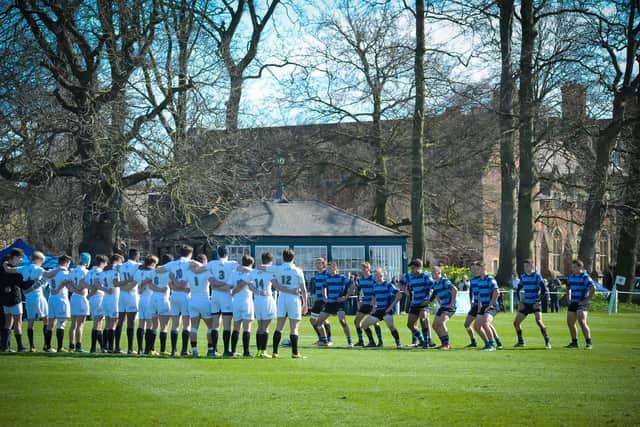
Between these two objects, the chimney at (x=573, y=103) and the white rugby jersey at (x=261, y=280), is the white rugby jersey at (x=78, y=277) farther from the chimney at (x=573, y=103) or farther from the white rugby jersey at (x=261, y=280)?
the chimney at (x=573, y=103)

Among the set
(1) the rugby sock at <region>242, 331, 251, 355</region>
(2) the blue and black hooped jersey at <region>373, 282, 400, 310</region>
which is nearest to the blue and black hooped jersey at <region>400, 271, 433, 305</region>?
(2) the blue and black hooped jersey at <region>373, 282, 400, 310</region>

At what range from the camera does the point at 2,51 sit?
26609 millimetres

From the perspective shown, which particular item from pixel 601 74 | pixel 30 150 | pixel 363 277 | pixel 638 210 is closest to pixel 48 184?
pixel 30 150

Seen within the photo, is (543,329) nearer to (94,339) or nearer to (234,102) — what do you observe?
(94,339)

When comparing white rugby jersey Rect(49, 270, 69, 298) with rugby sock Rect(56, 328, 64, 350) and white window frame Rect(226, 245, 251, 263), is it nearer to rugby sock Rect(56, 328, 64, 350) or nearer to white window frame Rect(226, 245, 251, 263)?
rugby sock Rect(56, 328, 64, 350)

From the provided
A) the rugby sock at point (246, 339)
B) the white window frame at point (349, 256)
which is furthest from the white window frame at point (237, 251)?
the rugby sock at point (246, 339)

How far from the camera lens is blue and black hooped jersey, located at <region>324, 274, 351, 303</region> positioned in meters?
21.3

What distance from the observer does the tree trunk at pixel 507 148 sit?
36344mm

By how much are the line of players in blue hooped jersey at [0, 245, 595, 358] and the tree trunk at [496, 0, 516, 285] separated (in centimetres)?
1680

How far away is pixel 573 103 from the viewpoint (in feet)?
127

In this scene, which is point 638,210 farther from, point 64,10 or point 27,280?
point 27,280

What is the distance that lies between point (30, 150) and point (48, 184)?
2.24 m

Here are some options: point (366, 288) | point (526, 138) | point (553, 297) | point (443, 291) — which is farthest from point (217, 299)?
point (553, 297)

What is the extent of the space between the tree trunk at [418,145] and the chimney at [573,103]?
6.23m
